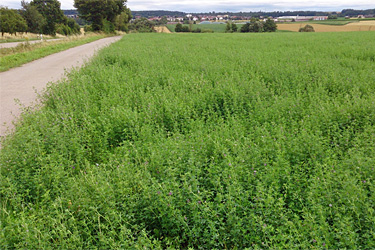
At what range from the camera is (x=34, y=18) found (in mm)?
52969

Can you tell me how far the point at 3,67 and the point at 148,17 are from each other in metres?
91.5

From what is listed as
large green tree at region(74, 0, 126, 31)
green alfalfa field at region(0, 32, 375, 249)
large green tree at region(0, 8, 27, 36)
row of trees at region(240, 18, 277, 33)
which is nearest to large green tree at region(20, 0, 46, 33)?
large green tree at region(0, 8, 27, 36)

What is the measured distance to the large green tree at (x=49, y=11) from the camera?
6112cm

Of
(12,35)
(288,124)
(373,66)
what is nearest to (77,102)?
(288,124)

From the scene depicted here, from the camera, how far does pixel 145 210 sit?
314 centimetres

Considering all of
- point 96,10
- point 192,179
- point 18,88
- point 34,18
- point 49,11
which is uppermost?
point 49,11

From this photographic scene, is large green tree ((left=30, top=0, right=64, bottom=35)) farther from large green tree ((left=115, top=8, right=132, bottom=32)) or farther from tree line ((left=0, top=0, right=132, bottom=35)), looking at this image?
large green tree ((left=115, top=8, right=132, bottom=32))

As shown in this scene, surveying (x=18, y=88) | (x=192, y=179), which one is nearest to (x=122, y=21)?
(x=18, y=88)

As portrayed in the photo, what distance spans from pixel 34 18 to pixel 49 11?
16.7 meters

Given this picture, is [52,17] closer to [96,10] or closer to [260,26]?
[96,10]

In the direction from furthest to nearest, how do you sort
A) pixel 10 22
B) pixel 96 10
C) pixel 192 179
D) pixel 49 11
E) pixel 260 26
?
pixel 49 11 → pixel 260 26 → pixel 96 10 → pixel 10 22 → pixel 192 179

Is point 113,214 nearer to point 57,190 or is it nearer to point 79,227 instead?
point 79,227

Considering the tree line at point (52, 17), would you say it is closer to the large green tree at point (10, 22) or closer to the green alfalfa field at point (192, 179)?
the large green tree at point (10, 22)

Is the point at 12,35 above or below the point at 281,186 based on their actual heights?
above
